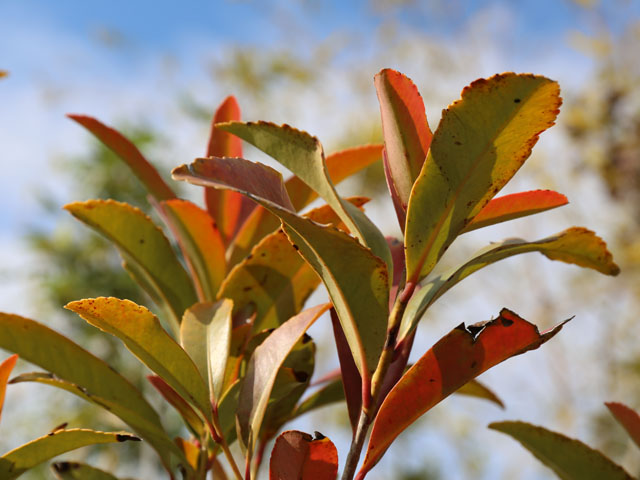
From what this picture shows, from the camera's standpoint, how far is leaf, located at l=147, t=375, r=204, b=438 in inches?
22.6

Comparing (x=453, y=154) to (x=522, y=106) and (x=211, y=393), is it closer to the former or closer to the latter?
(x=522, y=106)

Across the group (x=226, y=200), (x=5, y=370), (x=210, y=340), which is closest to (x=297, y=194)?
(x=226, y=200)

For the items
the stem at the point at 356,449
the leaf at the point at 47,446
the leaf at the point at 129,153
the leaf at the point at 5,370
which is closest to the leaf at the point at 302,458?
the stem at the point at 356,449

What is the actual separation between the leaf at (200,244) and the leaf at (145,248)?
0.02m

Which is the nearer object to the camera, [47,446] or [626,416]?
[47,446]

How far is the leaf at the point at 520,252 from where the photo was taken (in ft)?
1.53

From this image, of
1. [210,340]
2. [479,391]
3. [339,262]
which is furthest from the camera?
[479,391]

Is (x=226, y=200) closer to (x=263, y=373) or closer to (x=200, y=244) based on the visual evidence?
(x=200, y=244)

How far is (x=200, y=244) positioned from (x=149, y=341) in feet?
0.67

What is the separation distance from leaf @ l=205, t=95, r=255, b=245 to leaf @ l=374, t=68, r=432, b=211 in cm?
27

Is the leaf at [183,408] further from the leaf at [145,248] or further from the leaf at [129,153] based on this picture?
the leaf at [129,153]

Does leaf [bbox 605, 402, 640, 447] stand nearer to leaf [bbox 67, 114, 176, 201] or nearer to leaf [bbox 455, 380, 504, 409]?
leaf [bbox 455, 380, 504, 409]

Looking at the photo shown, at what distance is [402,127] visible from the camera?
1.60 ft

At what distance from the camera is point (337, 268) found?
43cm
